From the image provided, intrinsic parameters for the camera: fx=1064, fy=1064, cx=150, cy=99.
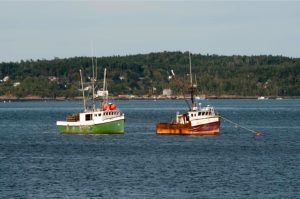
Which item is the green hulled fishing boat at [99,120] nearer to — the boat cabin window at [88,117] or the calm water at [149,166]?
the boat cabin window at [88,117]

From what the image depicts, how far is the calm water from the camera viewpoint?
81938mm

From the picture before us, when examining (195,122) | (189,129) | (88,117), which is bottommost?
(189,129)

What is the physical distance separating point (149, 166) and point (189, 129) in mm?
41034

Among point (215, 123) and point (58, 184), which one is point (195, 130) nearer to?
point (215, 123)

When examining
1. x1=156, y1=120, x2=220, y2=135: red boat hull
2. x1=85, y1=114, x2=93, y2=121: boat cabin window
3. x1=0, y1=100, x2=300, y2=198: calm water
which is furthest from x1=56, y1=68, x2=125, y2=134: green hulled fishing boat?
x1=156, y1=120, x2=220, y2=135: red boat hull

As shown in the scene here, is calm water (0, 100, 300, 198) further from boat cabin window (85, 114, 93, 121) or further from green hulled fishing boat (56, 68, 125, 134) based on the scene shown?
boat cabin window (85, 114, 93, 121)

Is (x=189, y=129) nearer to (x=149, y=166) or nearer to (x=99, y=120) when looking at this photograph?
(x=99, y=120)

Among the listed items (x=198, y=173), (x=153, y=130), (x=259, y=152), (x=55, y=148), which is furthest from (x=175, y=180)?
(x=153, y=130)

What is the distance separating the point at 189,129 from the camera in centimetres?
14100

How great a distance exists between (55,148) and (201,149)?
1747cm

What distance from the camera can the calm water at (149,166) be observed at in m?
81.9

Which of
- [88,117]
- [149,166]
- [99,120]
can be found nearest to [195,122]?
[99,120]

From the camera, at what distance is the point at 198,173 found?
9350 cm

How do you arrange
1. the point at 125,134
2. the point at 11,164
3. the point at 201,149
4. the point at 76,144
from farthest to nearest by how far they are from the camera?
the point at 125,134, the point at 76,144, the point at 201,149, the point at 11,164
